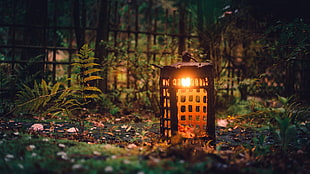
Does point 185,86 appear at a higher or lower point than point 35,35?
lower

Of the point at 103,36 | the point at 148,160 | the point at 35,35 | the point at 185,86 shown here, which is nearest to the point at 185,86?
Result: the point at 185,86

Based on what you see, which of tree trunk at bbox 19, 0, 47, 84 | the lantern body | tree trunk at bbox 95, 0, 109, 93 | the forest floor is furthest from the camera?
tree trunk at bbox 19, 0, 47, 84

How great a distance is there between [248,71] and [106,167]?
21.9 feet

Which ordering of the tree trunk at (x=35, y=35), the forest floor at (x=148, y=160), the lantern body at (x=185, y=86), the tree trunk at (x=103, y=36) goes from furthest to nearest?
the tree trunk at (x=35, y=35) < the tree trunk at (x=103, y=36) < the lantern body at (x=185, y=86) < the forest floor at (x=148, y=160)

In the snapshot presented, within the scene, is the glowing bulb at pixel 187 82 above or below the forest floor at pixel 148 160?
above

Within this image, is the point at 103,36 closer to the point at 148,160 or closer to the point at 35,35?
the point at 35,35

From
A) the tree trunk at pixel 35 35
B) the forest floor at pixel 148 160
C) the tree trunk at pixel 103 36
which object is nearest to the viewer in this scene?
the forest floor at pixel 148 160

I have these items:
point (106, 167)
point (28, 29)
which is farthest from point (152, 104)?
point (106, 167)

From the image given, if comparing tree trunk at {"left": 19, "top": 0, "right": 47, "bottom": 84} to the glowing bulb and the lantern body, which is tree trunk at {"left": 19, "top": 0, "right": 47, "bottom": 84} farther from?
the glowing bulb

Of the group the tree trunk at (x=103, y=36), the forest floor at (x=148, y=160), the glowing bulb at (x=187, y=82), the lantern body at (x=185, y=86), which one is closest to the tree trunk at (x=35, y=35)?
the tree trunk at (x=103, y=36)

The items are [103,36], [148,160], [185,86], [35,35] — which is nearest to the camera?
[148,160]

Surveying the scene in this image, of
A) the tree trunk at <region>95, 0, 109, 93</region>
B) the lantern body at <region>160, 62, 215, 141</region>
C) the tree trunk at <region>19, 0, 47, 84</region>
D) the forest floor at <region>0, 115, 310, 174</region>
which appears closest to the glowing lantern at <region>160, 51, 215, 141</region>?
the lantern body at <region>160, 62, 215, 141</region>

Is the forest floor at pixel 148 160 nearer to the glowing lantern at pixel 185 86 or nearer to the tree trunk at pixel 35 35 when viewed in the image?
the glowing lantern at pixel 185 86

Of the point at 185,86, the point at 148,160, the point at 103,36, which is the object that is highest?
the point at 103,36
